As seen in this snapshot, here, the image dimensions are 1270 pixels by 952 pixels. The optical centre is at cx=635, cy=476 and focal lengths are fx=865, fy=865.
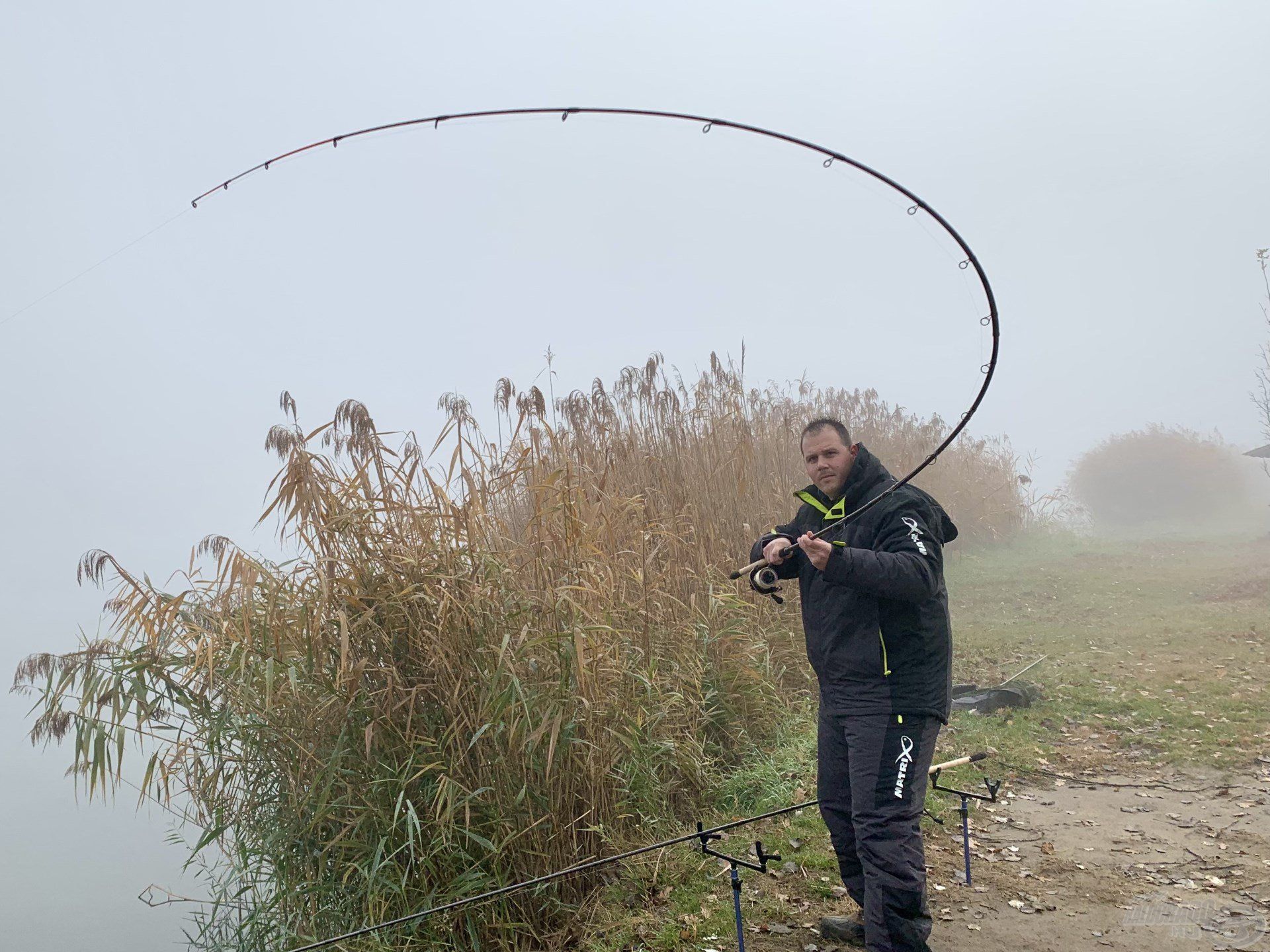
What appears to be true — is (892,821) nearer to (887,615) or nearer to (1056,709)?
(887,615)

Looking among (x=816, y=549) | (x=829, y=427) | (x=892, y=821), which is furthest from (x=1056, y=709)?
(x=816, y=549)

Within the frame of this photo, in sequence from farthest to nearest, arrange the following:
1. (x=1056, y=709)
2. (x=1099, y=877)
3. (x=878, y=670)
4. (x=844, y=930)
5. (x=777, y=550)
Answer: (x=1056, y=709), (x=1099, y=877), (x=844, y=930), (x=777, y=550), (x=878, y=670)

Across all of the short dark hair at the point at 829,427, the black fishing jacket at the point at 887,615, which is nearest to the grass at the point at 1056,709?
the black fishing jacket at the point at 887,615

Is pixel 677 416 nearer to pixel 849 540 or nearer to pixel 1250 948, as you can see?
pixel 849 540

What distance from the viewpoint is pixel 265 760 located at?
3.11m

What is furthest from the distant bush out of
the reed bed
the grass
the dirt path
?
the reed bed

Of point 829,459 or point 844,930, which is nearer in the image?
point 829,459

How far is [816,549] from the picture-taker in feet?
7.90

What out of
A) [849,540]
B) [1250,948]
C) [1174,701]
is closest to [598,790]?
[849,540]

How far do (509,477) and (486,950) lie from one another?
177 centimetres

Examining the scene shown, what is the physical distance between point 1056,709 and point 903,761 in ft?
13.7

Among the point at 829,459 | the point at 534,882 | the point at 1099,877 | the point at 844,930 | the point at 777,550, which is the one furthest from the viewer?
the point at 1099,877

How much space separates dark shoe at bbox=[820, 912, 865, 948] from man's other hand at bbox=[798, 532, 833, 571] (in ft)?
4.26

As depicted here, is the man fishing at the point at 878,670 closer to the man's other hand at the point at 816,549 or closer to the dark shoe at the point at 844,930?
the man's other hand at the point at 816,549
